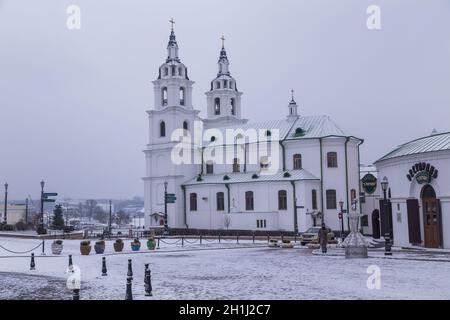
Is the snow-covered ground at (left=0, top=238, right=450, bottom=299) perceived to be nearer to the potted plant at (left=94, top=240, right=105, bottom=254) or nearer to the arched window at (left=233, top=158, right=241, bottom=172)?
the potted plant at (left=94, top=240, right=105, bottom=254)

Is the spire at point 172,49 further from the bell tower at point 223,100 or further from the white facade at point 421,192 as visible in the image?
the white facade at point 421,192

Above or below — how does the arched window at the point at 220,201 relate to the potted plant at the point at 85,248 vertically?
above

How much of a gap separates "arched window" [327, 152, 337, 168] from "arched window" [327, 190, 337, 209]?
262 cm

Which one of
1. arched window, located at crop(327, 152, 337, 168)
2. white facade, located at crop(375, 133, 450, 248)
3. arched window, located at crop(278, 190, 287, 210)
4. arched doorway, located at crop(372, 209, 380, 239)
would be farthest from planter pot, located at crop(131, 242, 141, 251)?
arched window, located at crop(327, 152, 337, 168)

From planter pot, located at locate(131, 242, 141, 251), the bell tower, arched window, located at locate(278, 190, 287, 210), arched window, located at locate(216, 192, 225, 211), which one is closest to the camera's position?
planter pot, located at locate(131, 242, 141, 251)

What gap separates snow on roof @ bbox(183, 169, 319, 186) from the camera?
175 ft

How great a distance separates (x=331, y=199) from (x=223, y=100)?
21.9 metres

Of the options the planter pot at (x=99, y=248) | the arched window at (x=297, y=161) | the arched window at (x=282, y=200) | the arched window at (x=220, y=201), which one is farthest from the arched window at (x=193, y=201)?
the planter pot at (x=99, y=248)

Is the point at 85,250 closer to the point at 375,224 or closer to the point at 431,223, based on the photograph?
the point at 431,223

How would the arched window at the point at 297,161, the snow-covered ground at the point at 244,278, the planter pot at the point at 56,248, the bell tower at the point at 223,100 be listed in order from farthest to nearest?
the bell tower at the point at 223,100 < the arched window at the point at 297,161 < the planter pot at the point at 56,248 < the snow-covered ground at the point at 244,278

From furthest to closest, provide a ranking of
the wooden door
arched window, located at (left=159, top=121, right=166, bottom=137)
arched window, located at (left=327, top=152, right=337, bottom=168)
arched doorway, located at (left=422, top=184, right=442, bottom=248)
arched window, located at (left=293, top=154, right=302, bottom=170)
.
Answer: arched window, located at (left=159, top=121, right=166, bottom=137) < arched window, located at (left=293, top=154, right=302, bottom=170) < arched window, located at (left=327, top=152, right=337, bottom=168) < the wooden door < arched doorway, located at (left=422, top=184, right=442, bottom=248)

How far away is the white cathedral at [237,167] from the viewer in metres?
53.2

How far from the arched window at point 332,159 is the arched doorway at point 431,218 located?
2284 centimetres

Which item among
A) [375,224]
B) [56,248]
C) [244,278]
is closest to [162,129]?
[375,224]
